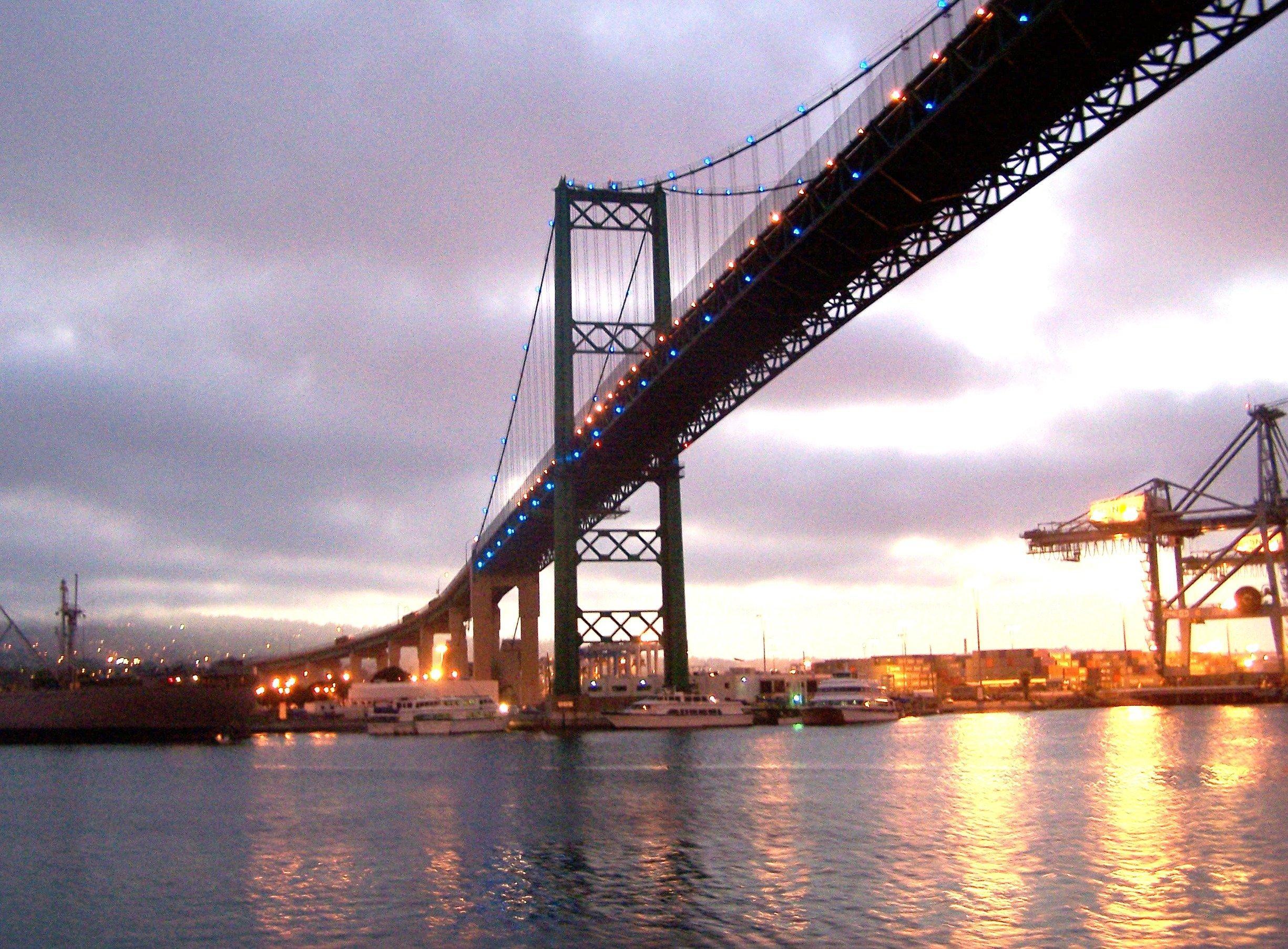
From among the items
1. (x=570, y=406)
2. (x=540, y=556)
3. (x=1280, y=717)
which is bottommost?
(x=1280, y=717)

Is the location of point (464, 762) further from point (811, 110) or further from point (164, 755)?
point (811, 110)

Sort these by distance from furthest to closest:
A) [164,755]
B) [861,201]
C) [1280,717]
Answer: [1280,717] → [164,755] → [861,201]

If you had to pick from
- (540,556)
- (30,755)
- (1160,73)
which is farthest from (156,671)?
(1160,73)

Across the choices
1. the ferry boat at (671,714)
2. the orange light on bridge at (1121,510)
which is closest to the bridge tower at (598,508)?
the ferry boat at (671,714)

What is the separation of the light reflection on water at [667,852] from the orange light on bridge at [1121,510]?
1841 inches

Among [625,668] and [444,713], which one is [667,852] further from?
[444,713]

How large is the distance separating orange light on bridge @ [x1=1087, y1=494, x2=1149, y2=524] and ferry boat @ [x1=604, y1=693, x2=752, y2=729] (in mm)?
37557

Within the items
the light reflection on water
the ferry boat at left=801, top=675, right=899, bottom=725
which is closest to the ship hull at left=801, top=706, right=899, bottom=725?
the ferry boat at left=801, top=675, right=899, bottom=725

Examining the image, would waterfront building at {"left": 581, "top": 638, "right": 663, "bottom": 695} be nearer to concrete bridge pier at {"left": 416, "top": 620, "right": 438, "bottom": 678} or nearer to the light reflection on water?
the light reflection on water

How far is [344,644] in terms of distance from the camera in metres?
132

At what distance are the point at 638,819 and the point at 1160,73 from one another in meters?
17.5

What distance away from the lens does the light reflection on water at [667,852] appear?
54.7 ft

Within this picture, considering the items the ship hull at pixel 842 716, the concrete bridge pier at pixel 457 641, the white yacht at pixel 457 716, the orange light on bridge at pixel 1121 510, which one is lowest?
the ship hull at pixel 842 716

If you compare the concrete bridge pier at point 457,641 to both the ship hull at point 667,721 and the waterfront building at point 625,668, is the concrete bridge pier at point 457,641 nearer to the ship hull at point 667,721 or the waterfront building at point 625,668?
the waterfront building at point 625,668
